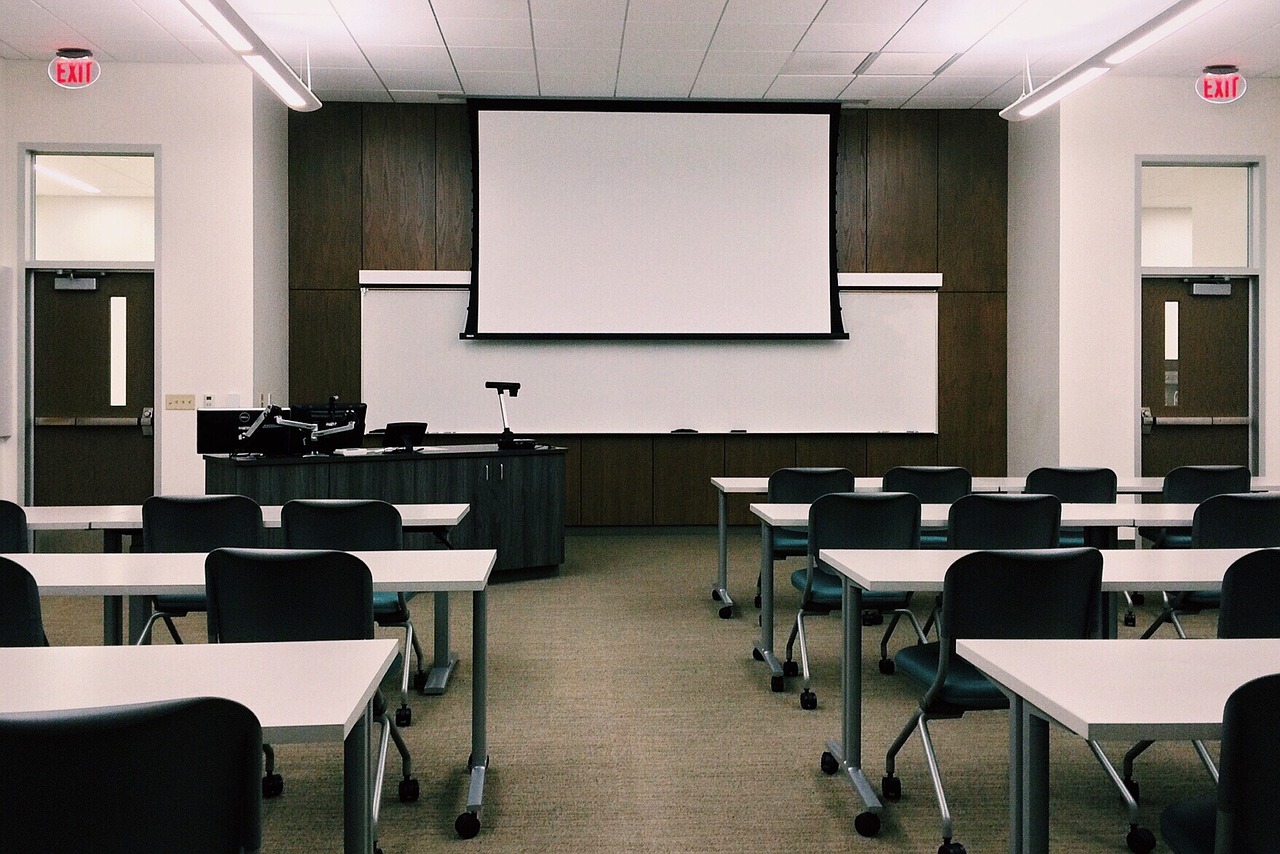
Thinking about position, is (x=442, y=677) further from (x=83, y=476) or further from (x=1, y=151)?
(x=1, y=151)

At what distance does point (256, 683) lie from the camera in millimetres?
1524

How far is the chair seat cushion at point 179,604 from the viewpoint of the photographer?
3.25 meters

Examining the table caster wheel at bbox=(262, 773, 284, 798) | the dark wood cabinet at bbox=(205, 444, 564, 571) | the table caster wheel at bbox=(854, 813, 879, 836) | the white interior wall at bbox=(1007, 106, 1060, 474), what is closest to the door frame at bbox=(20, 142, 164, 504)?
the dark wood cabinet at bbox=(205, 444, 564, 571)

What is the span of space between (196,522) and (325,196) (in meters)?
5.02

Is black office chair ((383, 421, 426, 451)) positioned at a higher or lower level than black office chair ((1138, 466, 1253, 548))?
higher

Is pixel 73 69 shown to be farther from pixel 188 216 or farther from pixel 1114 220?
pixel 1114 220

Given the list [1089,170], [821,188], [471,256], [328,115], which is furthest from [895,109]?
[328,115]

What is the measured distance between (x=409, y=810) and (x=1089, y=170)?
7.10m

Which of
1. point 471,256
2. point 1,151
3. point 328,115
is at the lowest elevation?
point 471,256

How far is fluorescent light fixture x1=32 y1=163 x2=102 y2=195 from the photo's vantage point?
677 cm

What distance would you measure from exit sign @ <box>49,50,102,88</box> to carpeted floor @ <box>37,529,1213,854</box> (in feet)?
13.5

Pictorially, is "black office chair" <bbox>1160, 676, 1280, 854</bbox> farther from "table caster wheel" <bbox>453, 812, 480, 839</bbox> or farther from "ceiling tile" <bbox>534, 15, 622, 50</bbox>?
→ "ceiling tile" <bbox>534, 15, 622, 50</bbox>

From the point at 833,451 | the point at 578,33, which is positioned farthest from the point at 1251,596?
the point at 833,451

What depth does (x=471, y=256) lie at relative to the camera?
7570 mm
